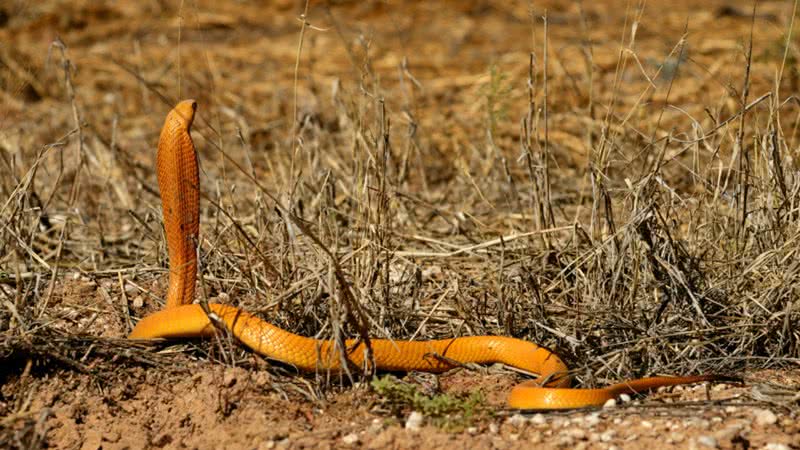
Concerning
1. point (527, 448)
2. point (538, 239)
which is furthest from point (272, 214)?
point (527, 448)

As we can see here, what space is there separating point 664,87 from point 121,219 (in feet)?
12.7

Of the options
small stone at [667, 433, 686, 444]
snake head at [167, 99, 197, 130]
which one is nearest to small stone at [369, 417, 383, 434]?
small stone at [667, 433, 686, 444]

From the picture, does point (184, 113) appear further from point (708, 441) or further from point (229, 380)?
point (708, 441)

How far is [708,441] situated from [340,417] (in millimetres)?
1166

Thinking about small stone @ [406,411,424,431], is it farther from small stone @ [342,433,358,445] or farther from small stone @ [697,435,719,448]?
small stone @ [697,435,719,448]

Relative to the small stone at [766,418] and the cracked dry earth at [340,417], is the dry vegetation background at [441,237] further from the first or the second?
the small stone at [766,418]

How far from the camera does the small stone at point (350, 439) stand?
3.39 meters

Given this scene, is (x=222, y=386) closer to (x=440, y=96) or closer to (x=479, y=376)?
(x=479, y=376)

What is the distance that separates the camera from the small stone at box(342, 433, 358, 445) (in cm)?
339

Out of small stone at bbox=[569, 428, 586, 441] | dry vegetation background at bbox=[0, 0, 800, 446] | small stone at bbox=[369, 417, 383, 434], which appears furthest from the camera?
dry vegetation background at bbox=[0, 0, 800, 446]

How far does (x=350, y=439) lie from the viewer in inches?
134

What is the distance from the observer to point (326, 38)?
902cm

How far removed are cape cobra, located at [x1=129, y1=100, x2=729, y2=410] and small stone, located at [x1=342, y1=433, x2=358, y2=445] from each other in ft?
1.13

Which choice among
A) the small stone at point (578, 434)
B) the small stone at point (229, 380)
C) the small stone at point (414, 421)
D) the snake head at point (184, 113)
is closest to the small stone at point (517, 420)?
the small stone at point (578, 434)
